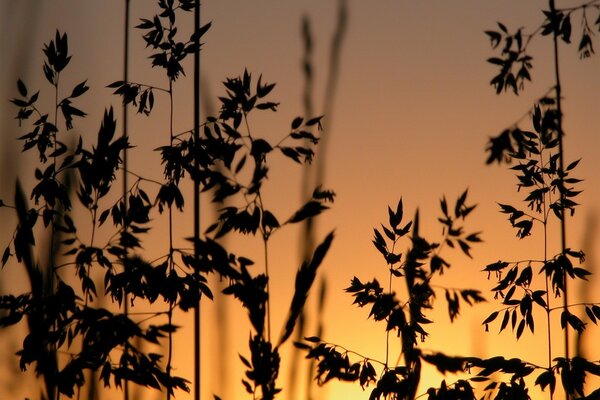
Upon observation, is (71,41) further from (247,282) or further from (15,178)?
(247,282)

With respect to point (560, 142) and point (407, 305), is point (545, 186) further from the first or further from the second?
point (407, 305)

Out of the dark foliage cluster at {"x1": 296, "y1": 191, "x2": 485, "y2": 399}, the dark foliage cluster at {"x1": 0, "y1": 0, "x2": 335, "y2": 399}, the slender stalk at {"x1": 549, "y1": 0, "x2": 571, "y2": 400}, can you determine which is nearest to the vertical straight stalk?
the dark foliage cluster at {"x1": 0, "y1": 0, "x2": 335, "y2": 399}

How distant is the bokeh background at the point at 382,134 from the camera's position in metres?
2.21

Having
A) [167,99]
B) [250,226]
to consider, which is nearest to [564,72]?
[250,226]

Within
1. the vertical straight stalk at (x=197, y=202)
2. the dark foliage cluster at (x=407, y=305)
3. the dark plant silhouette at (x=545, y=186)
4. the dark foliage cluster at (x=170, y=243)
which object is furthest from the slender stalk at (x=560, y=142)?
the vertical straight stalk at (x=197, y=202)

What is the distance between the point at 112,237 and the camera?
7.27 ft

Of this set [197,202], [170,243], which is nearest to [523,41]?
[197,202]

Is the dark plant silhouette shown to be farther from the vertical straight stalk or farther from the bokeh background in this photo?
the vertical straight stalk

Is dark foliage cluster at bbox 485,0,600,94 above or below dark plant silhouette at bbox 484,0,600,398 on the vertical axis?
above

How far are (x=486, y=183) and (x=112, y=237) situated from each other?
103cm

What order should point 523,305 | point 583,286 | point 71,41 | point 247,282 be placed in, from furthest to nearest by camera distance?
point 71,41, point 583,286, point 247,282, point 523,305

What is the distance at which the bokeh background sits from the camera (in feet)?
7.25

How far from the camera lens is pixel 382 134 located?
2275mm

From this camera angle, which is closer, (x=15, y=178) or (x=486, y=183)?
(x=486, y=183)
